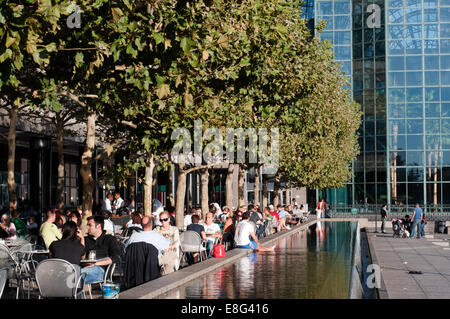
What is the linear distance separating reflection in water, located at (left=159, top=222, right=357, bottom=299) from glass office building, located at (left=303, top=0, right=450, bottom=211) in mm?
47677

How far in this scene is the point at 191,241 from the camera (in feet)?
56.2

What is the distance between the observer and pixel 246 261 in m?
18.6

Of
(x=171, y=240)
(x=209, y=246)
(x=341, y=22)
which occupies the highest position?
(x=341, y=22)

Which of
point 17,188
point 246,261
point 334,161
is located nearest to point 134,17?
point 246,261

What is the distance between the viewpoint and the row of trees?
375 inches

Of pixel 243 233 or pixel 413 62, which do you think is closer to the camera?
pixel 243 233

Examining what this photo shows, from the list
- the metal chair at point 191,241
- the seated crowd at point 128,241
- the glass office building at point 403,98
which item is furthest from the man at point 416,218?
the glass office building at point 403,98

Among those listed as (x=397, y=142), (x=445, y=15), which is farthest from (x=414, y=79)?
(x=445, y=15)

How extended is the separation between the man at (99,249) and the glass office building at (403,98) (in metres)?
56.4

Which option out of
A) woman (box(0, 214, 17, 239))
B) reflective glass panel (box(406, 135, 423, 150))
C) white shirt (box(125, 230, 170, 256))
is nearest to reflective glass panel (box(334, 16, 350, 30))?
reflective glass panel (box(406, 135, 423, 150))

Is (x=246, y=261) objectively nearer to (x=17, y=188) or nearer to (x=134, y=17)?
(x=134, y=17)

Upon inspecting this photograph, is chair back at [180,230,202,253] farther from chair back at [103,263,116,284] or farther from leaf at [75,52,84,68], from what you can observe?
leaf at [75,52,84,68]

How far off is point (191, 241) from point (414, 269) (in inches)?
276

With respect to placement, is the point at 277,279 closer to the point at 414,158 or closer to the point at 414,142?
the point at 414,158
